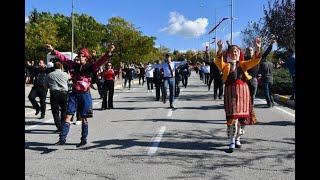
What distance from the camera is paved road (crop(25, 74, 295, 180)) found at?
664 cm

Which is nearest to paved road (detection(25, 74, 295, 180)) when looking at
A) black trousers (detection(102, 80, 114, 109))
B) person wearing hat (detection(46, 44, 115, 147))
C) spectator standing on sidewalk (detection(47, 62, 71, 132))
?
person wearing hat (detection(46, 44, 115, 147))

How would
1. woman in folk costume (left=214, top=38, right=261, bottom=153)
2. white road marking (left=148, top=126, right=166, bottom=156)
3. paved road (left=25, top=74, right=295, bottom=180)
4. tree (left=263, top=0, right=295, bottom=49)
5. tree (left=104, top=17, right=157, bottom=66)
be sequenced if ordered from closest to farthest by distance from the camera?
paved road (left=25, top=74, right=295, bottom=180)
woman in folk costume (left=214, top=38, right=261, bottom=153)
white road marking (left=148, top=126, right=166, bottom=156)
tree (left=263, top=0, right=295, bottom=49)
tree (left=104, top=17, right=157, bottom=66)

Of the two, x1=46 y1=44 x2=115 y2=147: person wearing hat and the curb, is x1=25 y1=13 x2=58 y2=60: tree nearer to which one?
the curb

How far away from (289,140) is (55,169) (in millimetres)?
4578

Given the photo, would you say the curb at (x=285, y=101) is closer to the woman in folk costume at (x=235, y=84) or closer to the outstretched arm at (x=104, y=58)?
the woman in folk costume at (x=235, y=84)

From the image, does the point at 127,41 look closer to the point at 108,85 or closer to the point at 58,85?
the point at 108,85

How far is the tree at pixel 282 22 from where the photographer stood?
31875 mm

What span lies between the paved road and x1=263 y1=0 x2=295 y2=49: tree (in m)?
19.6

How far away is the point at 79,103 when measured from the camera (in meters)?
8.87

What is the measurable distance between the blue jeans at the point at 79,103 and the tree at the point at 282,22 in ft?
80.0

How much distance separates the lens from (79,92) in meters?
8.82

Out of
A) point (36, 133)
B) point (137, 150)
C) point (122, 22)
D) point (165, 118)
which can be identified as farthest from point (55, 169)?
point (122, 22)

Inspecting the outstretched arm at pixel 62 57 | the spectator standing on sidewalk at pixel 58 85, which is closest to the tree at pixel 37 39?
the spectator standing on sidewalk at pixel 58 85
